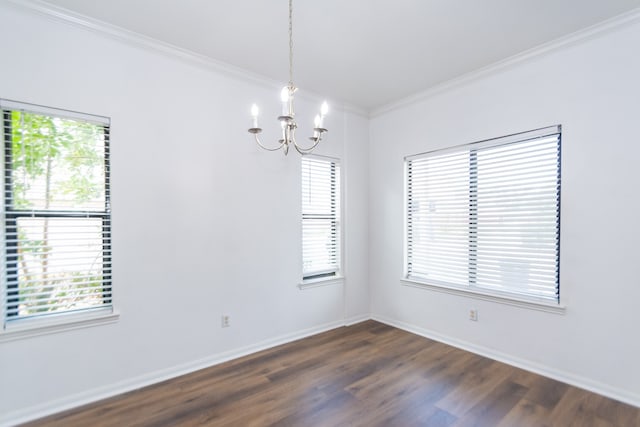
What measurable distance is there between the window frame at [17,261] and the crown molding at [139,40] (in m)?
0.69

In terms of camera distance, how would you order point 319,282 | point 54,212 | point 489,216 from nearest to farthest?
point 54,212
point 489,216
point 319,282

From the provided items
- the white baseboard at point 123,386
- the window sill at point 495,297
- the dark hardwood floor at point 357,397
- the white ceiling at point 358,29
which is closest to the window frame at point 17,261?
the white baseboard at point 123,386

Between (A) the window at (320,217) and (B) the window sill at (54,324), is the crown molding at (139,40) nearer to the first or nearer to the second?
(A) the window at (320,217)

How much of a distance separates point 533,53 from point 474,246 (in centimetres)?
197

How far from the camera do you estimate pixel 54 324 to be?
2.26m

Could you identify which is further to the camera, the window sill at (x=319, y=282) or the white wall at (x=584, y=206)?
the window sill at (x=319, y=282)

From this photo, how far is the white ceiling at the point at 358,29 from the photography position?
7.41 ft

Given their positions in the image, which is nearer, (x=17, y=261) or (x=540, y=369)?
(x=17, y=261)

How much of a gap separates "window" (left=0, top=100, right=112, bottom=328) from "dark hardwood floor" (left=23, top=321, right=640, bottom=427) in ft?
→ 2.85

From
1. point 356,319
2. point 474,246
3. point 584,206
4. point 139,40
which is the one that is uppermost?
point 139,40

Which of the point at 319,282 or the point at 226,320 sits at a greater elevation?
the point at 319,282

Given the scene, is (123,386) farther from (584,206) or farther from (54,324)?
(584,206)

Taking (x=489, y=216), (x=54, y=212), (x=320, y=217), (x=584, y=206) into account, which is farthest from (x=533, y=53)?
(x=54, y=212)

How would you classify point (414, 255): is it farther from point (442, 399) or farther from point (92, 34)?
point (92, 34)
